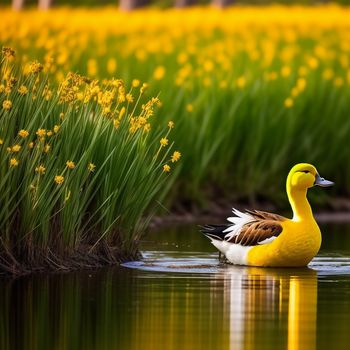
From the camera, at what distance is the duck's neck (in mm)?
12320

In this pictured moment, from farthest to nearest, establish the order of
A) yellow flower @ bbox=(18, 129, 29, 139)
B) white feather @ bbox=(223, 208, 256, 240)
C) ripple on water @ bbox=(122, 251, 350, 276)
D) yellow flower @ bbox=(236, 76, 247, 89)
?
1. yellow flower @ bbox=(236, 76, 247, 89)
2. white feather @ bbox=(223, 208, 256, 240)
3. ripple on water @ bbox=(122, 251, 350, 276)
4. yellow flower @ bbox=(18, 129, 29, 139)

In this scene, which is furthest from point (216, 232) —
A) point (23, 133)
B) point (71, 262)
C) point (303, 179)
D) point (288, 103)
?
point (288, 103)

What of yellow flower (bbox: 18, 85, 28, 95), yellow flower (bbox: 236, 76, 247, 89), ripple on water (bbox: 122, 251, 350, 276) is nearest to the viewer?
yellow flower (bbox: 18, 85, 28, 95)

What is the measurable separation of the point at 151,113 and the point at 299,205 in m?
1.42

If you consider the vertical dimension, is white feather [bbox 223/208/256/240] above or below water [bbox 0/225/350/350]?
above

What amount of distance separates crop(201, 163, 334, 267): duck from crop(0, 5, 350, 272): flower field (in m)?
0.72

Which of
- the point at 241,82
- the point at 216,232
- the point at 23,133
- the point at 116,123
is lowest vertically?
the point at 216,232

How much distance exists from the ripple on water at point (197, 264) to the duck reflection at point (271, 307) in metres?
0.15

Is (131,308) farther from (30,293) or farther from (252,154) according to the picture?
(252,154)

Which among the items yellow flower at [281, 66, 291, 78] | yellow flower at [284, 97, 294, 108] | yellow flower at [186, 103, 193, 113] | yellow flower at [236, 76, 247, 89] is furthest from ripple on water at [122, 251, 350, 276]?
yellow flower at [281, 66, 291, 78]

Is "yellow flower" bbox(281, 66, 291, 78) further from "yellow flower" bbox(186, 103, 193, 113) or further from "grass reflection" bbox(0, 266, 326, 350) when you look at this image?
"grass reflection" bbox(0, 266, 326, 350)

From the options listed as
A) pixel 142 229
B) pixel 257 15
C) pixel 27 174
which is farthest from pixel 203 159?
pixel 257 15

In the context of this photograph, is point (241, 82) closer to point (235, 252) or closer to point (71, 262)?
point (235, 252)

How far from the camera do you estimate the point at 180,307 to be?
31.7 ft
